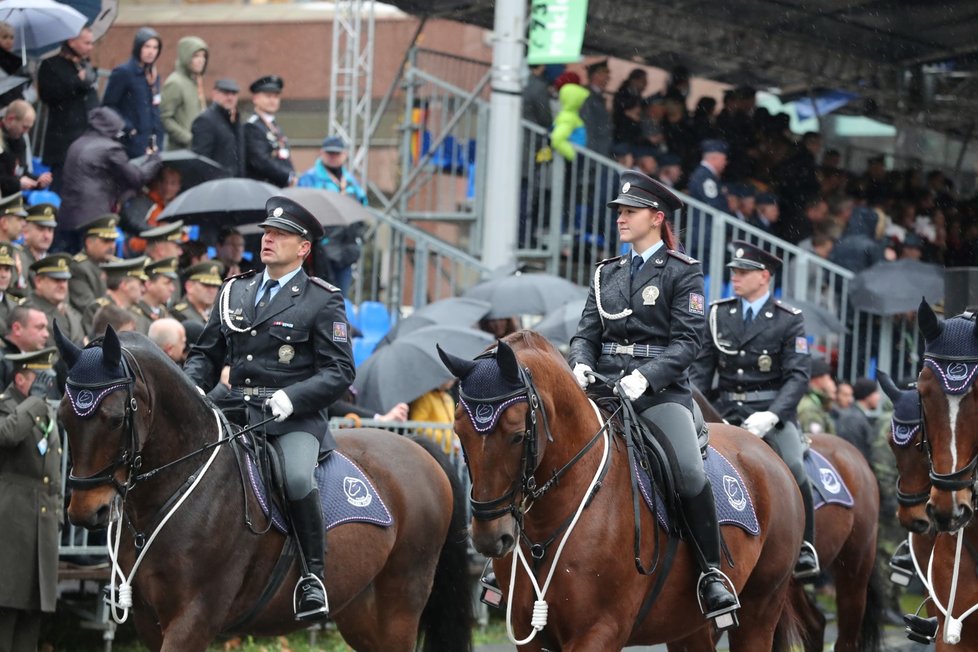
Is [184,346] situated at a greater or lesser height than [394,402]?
greater

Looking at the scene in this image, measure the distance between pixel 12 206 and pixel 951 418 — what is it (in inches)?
281

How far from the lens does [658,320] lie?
7.69 m

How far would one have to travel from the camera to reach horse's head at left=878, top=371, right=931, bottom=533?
25.6 feet

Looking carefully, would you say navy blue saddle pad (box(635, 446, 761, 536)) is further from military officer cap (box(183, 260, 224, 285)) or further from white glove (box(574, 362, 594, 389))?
military officer cap (box(183, 260, 224, 285))

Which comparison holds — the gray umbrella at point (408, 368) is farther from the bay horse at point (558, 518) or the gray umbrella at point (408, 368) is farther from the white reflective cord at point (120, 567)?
the white reflective cord at point (120, 567)

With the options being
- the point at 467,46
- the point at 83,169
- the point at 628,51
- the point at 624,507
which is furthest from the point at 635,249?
the point at 467,46

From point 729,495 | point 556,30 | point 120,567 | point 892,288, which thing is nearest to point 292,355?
point 120,567

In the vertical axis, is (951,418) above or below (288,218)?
below

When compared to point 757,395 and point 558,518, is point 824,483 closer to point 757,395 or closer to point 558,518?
point 757,395

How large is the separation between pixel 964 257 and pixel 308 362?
A: 52.9 feet

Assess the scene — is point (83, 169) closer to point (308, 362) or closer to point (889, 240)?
point (308, 362)

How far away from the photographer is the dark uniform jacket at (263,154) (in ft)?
50.1

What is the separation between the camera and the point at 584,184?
676 inches

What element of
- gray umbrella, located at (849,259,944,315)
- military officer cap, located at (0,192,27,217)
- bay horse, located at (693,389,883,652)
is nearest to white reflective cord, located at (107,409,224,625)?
military officer cap, located at (0,192,27,217)
